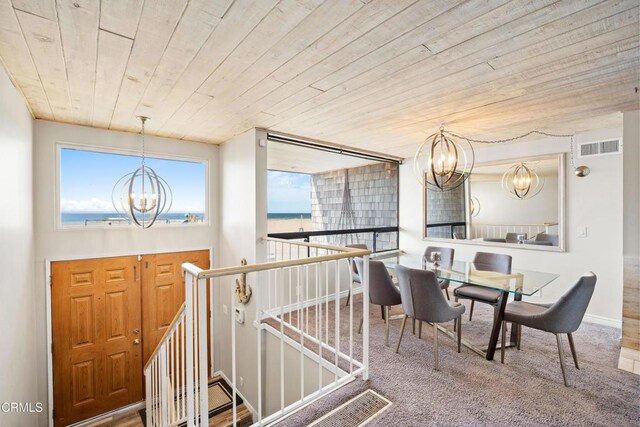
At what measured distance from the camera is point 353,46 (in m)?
1.76

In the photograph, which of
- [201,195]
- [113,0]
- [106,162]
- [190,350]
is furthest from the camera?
[201,195]

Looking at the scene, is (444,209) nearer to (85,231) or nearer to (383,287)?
(383,287)

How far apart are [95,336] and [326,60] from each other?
4.15 metres

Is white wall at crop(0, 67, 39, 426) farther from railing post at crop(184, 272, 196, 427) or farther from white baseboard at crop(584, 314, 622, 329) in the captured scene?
white baseboard at crop(584, 314, 622, 329)

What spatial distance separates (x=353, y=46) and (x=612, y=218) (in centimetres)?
382

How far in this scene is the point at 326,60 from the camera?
1.92 metres

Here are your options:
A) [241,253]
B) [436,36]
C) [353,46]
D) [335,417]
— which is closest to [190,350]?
[335,417]

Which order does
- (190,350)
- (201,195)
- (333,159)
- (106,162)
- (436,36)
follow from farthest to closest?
1. (333,159)
2. (201,195)
3. (106,162)
4. (436,36)
5. (190,350)

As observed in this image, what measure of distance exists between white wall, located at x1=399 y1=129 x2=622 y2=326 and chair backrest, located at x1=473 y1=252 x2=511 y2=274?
2.83 ft

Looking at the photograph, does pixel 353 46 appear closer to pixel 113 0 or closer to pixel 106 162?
pixel 113 0

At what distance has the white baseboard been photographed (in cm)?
343

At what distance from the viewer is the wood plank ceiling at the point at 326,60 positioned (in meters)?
1.46

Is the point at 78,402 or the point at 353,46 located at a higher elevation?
the point at 353,46

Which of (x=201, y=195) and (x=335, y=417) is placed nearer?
(x=335, y=417)
